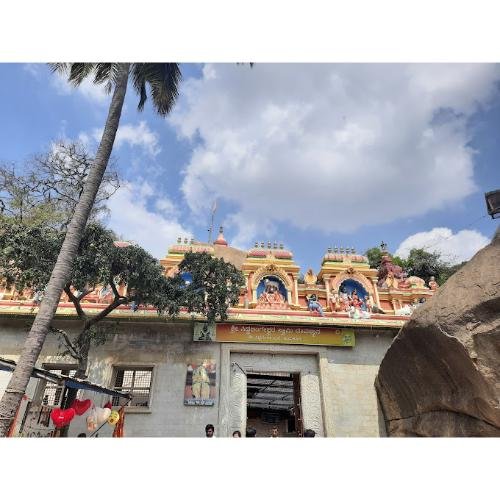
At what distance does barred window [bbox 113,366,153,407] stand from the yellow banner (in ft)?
9.02

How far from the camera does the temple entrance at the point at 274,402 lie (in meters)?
13.7

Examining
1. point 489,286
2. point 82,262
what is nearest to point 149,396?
point 82,262

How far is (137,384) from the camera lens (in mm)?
13359

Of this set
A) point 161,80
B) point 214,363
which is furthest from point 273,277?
point 161,80

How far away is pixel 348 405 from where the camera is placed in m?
12.4

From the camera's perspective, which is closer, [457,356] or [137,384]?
[457,356]

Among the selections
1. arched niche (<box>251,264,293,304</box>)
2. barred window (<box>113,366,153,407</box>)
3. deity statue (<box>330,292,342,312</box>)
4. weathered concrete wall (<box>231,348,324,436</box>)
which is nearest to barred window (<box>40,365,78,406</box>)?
barred window (<box>113,366,153,407</box>)

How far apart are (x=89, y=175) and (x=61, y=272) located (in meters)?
2.57

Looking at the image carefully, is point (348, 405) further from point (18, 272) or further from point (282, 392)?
point (18, 272)

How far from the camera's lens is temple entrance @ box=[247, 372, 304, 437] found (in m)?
13.7

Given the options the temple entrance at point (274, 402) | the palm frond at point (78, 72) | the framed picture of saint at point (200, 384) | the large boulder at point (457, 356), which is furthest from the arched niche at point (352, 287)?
the palm frond at point (78, 72)

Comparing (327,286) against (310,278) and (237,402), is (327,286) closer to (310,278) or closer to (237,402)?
(310,278)

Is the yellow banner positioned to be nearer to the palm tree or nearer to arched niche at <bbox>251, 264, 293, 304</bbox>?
arched niche at <bbox>251, 264, 293, 304</bbox>

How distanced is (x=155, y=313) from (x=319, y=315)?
5736 mm
